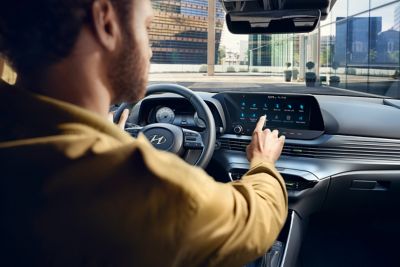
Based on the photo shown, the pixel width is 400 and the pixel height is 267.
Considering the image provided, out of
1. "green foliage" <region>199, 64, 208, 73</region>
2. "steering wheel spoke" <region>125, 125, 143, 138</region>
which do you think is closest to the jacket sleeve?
"steering wheel spoke" <region>125, 125, 143, 138</region>

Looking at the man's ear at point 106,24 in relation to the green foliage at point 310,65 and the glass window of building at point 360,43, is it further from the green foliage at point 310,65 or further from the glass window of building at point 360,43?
the glass window of building at point 360,43

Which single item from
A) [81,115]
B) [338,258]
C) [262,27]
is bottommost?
[338,258]

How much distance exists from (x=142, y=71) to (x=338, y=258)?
3.12 m

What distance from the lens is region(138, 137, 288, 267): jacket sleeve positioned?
1001 mm

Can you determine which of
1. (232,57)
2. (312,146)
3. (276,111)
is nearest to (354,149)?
(312,146)

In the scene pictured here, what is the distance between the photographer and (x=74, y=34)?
1.04 m

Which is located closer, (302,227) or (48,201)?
(48,201)

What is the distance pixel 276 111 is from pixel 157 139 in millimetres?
954

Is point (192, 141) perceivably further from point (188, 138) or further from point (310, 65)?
point (310, 65)

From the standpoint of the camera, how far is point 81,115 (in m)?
1.01

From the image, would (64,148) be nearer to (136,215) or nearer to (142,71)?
(136,215)

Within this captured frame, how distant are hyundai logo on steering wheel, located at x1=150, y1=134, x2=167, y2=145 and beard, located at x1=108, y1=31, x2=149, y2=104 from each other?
163 cm

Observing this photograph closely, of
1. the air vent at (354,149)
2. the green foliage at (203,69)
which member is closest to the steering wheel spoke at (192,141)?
the air vent at (354,149)

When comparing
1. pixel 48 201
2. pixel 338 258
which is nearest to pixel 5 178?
pixel 48 201
